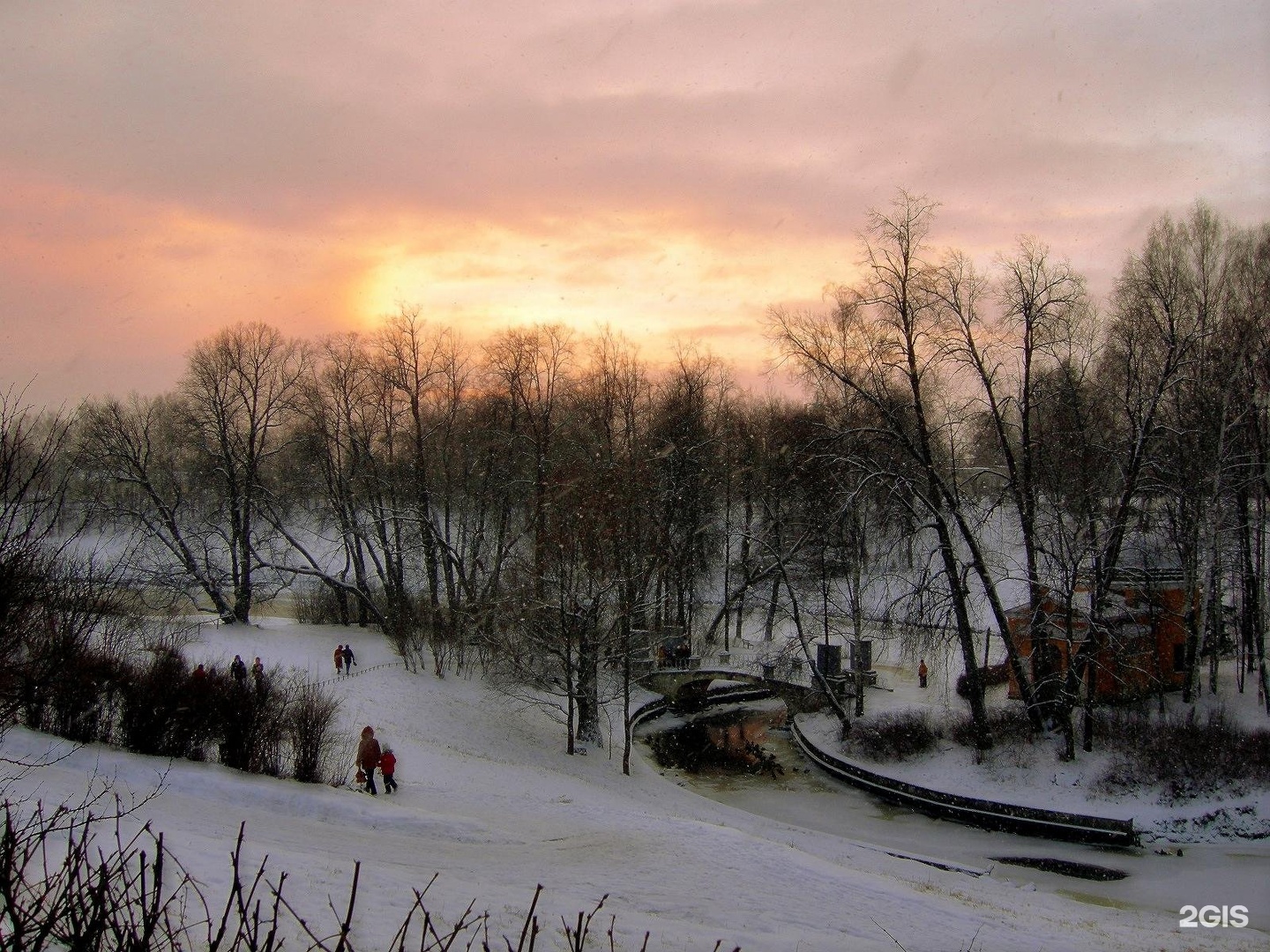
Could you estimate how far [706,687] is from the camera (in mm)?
35125

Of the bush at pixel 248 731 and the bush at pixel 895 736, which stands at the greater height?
the bush at pixel 248 731

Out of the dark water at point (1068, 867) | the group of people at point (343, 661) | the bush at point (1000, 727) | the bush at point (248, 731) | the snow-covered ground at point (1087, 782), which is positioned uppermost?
the bush at point (248, 731)

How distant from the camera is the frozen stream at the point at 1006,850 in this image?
1612 cm

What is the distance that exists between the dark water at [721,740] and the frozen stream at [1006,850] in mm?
854

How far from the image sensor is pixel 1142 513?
20.7 meters

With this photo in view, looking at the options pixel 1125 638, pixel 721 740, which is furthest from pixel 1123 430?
pixel 721 740

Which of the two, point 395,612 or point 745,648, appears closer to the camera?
point 395,612

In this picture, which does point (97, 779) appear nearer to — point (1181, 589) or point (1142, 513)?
point (1142, 513)

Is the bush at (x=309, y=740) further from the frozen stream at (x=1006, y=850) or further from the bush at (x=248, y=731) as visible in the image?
→ the frozen stream at (x=1006, y=850)

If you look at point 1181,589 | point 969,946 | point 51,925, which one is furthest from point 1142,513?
point 51,925

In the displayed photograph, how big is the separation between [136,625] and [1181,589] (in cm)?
2956

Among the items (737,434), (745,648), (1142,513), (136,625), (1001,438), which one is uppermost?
(737,434)

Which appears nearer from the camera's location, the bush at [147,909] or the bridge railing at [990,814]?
the bush at [147,909]

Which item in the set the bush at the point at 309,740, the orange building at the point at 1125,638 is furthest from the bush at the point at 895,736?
the bush at the point at 309,740
